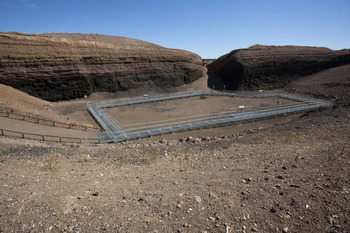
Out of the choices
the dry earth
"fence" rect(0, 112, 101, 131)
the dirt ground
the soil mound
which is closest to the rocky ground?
the dry earth

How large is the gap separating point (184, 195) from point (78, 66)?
2581 cm

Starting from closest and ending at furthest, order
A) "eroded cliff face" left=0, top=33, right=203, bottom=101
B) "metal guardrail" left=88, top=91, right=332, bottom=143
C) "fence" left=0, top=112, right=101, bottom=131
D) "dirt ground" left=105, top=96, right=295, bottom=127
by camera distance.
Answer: "fence" left=0, top=112, right=101, bottom=131, "metal guardrail" left=88, top=91, right=332, bottom=143, "dirt ground" left=105, top=96, right=295, bottom=127, "eroded cliff face" left=0, top=33, right=203, bottom=101

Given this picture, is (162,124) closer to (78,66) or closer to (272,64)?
(78,66)

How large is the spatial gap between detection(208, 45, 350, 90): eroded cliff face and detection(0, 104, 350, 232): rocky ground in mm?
31080

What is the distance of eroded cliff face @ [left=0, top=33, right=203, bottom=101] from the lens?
22.6 metres

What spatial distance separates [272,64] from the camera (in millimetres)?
38688

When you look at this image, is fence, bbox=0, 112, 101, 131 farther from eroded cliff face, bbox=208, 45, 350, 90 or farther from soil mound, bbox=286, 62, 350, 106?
soil mound, bbox=286, 62, 350, 106

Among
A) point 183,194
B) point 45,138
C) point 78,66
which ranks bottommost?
point 45,138

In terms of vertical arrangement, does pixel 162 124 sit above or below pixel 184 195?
below

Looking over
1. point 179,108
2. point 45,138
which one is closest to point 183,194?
point 45,138

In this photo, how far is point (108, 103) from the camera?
2667cm

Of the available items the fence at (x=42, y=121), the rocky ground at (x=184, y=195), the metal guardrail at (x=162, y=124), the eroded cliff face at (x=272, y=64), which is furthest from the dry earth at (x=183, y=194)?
the eroded cliff face at (x=272, y=64)

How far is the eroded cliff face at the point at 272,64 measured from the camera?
3747 cm

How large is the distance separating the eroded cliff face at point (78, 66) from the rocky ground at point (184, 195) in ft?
60.7
